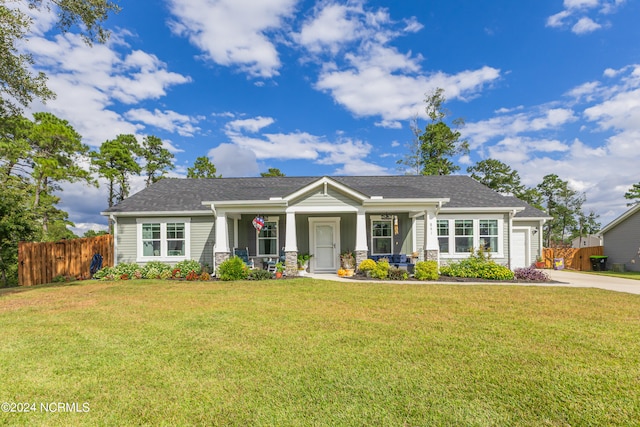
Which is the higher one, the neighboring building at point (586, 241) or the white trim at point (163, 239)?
the white trim at point (163, 239)

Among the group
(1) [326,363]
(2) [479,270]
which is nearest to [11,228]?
(1) [326,363]

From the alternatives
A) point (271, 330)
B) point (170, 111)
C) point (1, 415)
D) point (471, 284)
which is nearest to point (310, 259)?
point (471, 284)

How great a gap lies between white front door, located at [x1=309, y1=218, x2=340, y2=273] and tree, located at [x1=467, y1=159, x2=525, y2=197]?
25.7 m

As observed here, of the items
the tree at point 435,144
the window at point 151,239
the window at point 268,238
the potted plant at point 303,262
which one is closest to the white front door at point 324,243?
the potted plant at point 303,262

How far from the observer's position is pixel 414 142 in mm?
29594

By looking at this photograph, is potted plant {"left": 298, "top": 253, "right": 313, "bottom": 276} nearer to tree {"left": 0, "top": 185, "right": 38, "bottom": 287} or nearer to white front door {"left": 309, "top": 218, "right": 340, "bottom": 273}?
white front door {"left": 309, "top": 218, "right": 340, "bottom": 273}

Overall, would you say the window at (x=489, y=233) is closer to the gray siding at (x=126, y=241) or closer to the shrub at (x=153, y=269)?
the shrub at (x=153, y=269)

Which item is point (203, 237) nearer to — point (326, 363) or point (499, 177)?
point (326, 363)

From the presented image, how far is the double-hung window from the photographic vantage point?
1464 centimetres

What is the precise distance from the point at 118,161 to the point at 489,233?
30.2 metres

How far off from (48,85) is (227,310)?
11284mm

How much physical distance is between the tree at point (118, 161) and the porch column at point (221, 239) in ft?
65.9

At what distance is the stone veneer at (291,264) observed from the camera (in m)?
12.6

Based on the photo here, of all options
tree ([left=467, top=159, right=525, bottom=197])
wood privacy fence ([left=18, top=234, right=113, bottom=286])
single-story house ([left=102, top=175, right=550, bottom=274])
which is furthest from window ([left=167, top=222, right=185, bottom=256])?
tree ([left=467, top=159, right=525, bottom=197])
